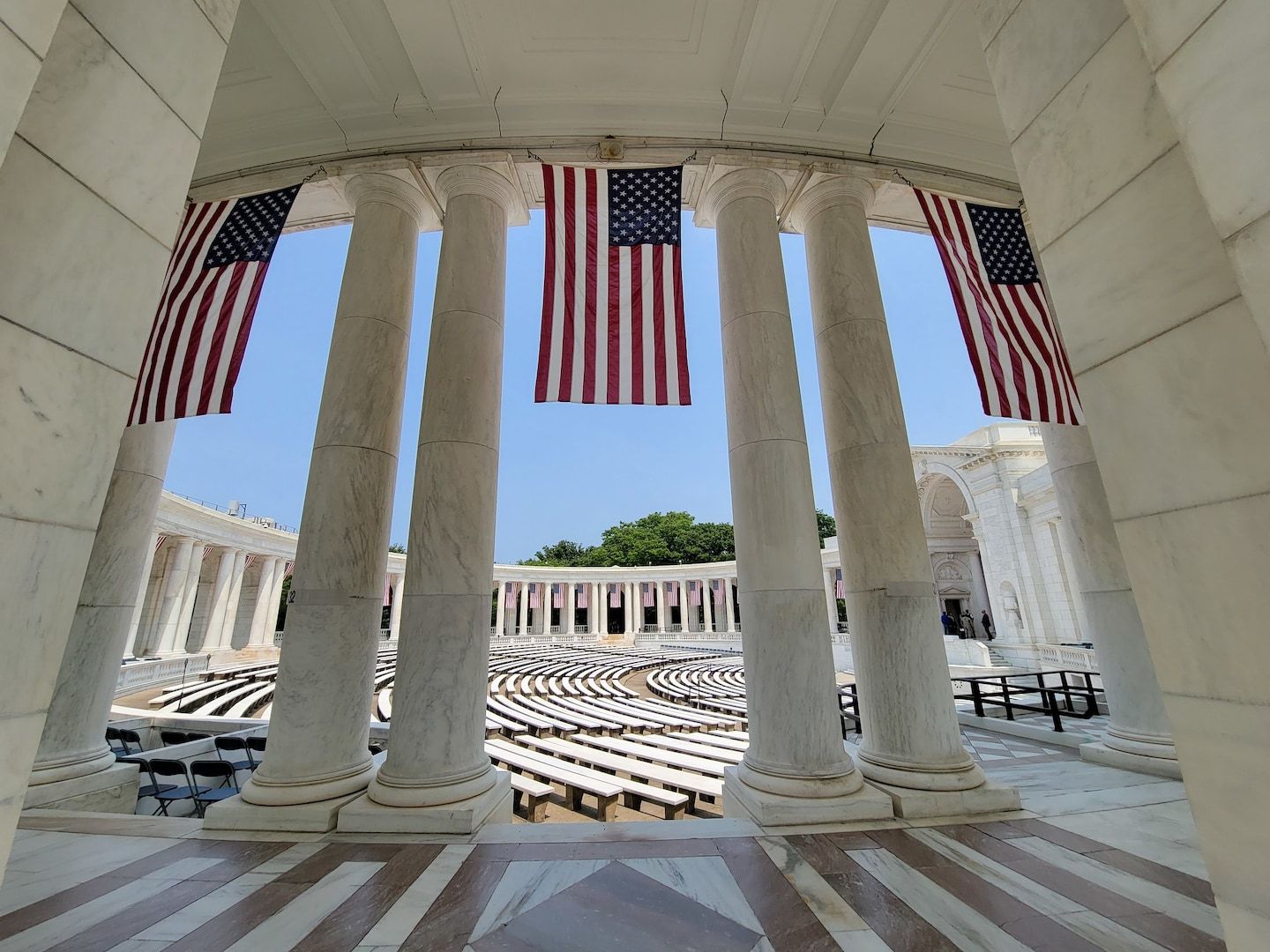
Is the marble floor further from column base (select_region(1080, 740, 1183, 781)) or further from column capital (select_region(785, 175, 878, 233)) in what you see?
column capital (select_region(785, 175, 878, 233))

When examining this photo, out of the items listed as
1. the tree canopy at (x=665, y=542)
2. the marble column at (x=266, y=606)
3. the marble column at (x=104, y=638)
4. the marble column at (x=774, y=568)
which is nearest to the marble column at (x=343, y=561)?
the marble column at (x=104, y=638)

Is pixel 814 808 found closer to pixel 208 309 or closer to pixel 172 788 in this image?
pixel 172 788

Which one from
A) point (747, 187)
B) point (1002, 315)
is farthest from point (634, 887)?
point (747, 187)

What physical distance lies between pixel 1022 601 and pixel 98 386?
180ft

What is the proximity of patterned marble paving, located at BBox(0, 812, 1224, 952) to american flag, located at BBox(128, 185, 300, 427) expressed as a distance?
8154 millimetres

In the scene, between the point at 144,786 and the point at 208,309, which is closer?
the point at 208,309

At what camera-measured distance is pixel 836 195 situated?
13.2 metres

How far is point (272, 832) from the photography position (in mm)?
8422

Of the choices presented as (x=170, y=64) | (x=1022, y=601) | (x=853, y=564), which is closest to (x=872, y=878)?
(x=853, y=564)

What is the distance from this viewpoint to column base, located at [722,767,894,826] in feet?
27.3

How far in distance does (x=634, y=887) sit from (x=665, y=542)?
111319 millimetres

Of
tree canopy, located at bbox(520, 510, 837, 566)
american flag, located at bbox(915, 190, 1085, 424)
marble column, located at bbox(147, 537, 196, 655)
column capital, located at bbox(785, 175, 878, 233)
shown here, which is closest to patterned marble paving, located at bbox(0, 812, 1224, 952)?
american flag, located at bbox(915, 190, 1085, 424)

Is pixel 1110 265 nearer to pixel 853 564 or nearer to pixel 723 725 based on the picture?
pixel 853 564

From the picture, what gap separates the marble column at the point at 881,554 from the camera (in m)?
9.11
